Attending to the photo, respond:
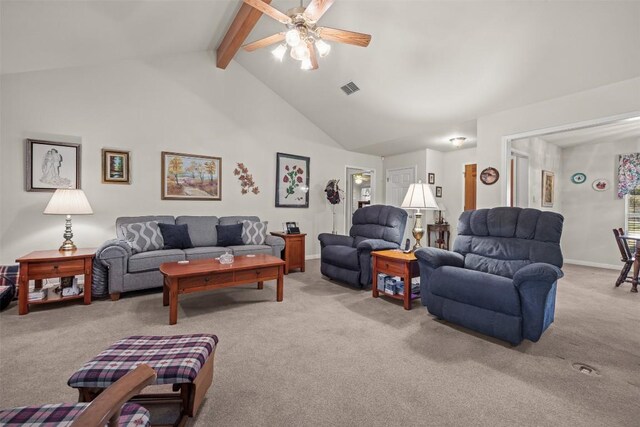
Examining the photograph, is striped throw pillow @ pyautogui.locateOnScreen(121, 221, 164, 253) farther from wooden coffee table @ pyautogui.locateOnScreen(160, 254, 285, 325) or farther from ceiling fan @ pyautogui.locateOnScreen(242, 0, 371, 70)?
ceiling fan @ pyautogui.locateOnScreen(242, 0, 371, 70)

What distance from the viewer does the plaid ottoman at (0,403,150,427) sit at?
0.93 meters

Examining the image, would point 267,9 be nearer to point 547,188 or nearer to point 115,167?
point 115,167

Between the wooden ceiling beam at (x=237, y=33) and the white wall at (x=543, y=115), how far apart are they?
3.40m

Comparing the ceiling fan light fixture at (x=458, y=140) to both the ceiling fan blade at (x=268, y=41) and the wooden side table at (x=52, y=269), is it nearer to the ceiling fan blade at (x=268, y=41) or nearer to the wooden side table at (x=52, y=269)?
the ceiling fan blade at (x=268, y=41)

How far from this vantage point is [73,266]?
10.3 ft

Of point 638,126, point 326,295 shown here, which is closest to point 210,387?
point 326,295

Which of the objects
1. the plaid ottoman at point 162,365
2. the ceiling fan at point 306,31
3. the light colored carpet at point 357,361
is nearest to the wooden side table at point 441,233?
the light colored carpet at point 357,361

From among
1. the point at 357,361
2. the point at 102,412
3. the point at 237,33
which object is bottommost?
the point at 357,361

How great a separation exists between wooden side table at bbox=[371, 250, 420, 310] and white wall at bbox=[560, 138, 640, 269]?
15.9ft

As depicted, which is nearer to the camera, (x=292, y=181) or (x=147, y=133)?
(x=147, y=133)

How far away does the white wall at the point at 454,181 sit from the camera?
6.23m

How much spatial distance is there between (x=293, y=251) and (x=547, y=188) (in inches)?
207

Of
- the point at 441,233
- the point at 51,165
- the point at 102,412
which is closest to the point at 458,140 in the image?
the point at 441,233

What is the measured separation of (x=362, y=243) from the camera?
3.72m
